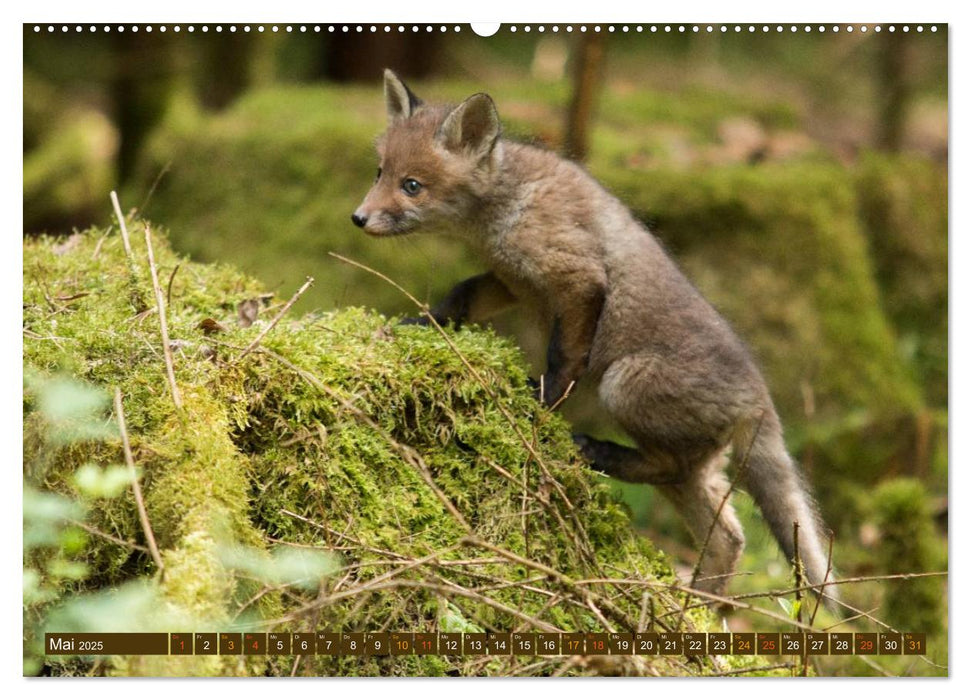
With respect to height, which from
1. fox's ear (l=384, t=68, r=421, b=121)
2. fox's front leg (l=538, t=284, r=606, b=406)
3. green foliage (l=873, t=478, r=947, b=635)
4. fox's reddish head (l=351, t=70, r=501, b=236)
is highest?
fox's ear (l=384, t=68, r=421, b=121)

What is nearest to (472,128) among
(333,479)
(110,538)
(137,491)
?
(333,479)

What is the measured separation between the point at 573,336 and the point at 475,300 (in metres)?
0.64

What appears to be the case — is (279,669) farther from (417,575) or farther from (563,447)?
(563,447)

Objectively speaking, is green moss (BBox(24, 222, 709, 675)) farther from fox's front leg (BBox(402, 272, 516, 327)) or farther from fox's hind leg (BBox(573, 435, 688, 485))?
fox's front leg (BBox(402, 272, 516, 327))

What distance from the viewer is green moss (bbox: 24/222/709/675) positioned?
9.87 ft

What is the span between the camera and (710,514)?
4906mm

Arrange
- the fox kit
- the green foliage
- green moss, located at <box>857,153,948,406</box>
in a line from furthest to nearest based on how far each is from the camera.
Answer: green moss, located at <box>857,153,948,406</box> < the green foliage < the fox kit

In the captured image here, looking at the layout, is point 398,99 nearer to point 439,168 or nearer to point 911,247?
point 439,168

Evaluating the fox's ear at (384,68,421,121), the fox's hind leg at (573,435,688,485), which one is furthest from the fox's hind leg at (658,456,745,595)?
the fox's ear at (384,68,421,121)

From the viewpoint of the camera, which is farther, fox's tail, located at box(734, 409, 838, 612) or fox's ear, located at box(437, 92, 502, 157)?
fox's ear, located at box(437, 92, 502, 157)

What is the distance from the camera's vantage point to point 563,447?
13.2ft

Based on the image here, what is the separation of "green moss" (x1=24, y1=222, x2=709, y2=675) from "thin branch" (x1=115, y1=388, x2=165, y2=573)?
0.04 meters

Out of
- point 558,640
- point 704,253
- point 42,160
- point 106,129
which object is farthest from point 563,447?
point 106,129

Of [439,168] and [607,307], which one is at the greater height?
[439,168]
